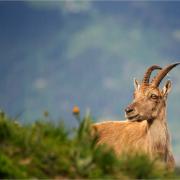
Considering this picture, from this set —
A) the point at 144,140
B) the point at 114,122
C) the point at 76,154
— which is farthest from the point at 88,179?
the point at 114,122

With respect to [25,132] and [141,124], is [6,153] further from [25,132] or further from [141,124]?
[141,124]

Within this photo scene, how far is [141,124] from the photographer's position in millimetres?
21141

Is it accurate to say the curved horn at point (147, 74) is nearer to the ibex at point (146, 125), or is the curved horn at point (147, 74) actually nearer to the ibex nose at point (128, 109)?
the ibex at point (146, 125)

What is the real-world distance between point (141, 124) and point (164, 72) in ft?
6.35

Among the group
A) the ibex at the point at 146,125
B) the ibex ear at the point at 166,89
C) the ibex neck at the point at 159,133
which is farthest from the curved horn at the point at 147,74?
the ibex neck at the point at 159,133

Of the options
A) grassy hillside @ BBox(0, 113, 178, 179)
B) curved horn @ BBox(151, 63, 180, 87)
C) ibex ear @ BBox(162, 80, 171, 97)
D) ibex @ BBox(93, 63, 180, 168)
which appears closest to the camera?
grassy hillside @ BBox(0, 113, 178, 179)

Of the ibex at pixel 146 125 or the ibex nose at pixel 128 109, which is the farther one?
the ibex at pixel 146 125

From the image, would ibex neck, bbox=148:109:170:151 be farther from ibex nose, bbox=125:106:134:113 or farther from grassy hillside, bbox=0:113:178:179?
grassy hillside, bbox=0:113:178:179

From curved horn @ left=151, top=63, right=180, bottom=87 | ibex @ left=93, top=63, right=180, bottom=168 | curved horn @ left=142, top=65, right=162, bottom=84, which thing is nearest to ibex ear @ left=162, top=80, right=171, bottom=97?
ibex @ left=93, top=63, right=180, bottom=168

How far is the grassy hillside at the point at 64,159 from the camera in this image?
32.5 ft

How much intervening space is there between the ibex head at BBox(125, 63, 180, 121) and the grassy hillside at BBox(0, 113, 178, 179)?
9.39 metres

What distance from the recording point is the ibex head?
20128mm

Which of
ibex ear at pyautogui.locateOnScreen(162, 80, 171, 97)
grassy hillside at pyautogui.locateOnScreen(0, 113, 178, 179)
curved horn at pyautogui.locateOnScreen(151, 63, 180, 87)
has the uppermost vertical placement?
curved horn at pyautogui.locateOnScreen(151, 63, 180, 87)

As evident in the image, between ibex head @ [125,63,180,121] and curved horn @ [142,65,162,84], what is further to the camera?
curved horn @ [142,65,162,84]
